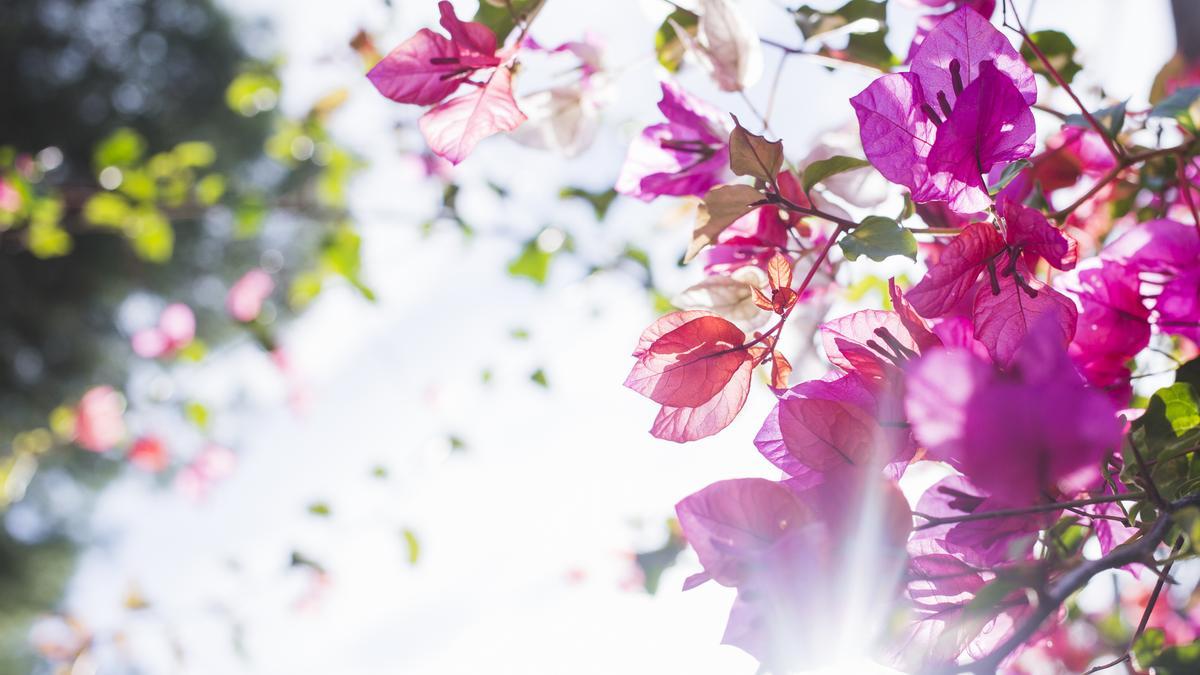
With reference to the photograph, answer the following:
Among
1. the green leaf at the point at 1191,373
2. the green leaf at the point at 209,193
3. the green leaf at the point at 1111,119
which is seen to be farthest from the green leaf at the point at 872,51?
the green leaf at the point at 209,193

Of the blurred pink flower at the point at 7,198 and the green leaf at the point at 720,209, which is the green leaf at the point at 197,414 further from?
the green leaf at the point at 720,209

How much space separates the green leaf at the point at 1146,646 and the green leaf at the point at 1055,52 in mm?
312

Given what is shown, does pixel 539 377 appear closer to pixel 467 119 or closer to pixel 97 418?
pixel 467 119

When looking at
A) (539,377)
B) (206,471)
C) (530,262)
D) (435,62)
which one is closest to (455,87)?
(435,62)

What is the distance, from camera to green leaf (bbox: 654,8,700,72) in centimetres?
43

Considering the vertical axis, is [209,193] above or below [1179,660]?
below

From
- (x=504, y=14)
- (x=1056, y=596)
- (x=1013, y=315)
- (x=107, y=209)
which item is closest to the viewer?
(x=1056, y=596)

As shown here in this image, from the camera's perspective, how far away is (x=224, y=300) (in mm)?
4375

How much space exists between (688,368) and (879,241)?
92 mm

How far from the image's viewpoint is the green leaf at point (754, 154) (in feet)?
0.95

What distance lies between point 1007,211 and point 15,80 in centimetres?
481

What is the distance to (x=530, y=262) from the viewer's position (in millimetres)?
896

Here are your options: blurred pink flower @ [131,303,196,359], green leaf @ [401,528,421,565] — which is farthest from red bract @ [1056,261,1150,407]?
blurred pink flower @ [131,303,196,359]

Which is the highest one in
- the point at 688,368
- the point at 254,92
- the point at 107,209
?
the point at 688,368
